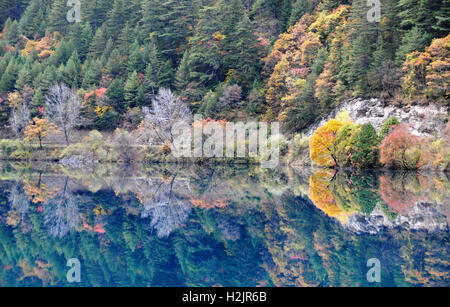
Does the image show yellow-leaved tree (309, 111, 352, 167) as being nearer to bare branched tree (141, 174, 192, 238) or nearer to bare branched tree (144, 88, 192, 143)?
bare branched tree (144, 88, 192, 143)

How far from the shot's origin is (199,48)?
57.8m

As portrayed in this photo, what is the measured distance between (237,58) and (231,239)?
153ft

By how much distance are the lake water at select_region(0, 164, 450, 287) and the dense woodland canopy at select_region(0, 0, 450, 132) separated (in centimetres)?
2104

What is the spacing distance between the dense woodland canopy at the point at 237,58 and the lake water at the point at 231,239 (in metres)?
21.0

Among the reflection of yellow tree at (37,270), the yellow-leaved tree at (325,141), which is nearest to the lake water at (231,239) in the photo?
the reflection of yellow tree at (37,270)

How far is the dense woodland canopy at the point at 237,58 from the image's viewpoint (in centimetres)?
3544

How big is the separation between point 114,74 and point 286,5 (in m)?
27.8

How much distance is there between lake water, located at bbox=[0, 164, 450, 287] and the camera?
7.62 m

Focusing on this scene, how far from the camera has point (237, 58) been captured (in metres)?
54.8

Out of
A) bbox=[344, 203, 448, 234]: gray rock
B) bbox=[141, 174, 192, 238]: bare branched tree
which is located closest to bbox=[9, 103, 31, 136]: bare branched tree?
bbox=[141, 174, 192, 238]: bare branched tree

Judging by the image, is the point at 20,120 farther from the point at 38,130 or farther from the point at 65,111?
the point at 38,130

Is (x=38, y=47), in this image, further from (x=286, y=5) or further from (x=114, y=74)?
(x=286, y=5)

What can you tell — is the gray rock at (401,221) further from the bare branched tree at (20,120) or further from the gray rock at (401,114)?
the bare branched tree at (20,120)

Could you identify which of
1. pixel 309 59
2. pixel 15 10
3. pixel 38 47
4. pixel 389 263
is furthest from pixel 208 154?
pixel 15 10
